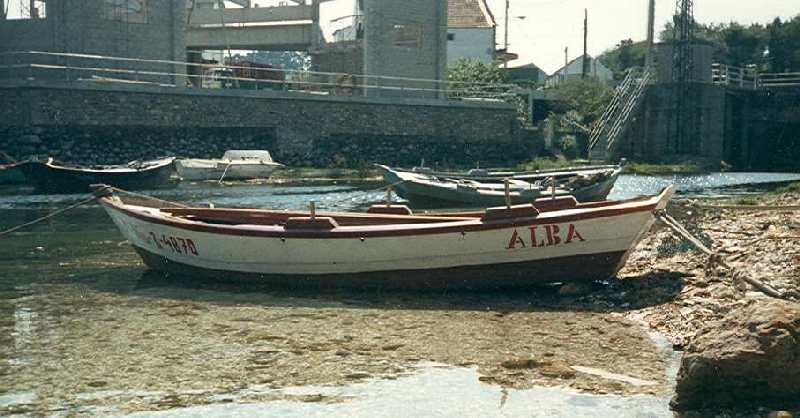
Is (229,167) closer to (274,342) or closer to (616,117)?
(616,117)

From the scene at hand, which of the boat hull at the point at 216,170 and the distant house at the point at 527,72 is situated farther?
the distant house at the point at 527,72

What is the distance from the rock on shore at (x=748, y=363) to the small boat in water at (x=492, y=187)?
39.9 ft

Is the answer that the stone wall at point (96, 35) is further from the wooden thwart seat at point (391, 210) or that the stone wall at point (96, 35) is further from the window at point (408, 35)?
the wooden thwart seat at point (391, 210)

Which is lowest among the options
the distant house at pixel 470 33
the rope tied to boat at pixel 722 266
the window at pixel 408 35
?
the rope tied to boat at pixel 722 266

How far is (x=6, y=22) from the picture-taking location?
3419 cm

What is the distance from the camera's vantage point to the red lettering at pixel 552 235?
11.1 meters

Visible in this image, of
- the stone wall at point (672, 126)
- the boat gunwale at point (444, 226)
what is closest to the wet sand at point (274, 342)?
the boat gunwale at point (444, 226)

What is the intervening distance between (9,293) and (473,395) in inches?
291

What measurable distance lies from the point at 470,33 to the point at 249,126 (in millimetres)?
29733

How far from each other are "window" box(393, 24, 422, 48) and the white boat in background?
1045 centimetres

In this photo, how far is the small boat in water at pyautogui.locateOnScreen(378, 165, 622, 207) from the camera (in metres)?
19.7

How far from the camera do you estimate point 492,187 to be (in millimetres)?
20344

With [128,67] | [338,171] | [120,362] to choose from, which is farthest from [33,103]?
[120,362]

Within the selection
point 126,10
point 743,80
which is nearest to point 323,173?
point 126,10
